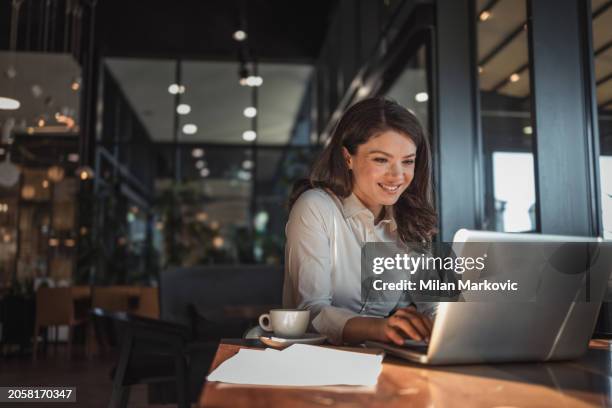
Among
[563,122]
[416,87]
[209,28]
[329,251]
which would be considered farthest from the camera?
[209,28]

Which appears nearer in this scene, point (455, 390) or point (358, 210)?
point (455, 390)

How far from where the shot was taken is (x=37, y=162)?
886cm

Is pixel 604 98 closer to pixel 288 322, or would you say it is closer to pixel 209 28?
pixel 288 322

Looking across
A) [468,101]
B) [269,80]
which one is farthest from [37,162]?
[468,101]

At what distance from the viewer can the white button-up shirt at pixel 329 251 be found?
1.63m

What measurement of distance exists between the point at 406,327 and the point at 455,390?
Answer: 331 mm

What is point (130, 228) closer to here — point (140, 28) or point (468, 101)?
point (140, 28)

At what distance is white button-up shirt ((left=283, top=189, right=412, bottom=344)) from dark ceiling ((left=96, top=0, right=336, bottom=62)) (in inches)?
294

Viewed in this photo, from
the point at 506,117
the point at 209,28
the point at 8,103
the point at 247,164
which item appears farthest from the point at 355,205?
the point at 209,28

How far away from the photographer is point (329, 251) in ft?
5.71

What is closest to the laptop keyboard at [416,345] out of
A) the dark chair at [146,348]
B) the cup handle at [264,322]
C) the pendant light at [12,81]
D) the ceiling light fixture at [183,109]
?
the cup handle at [264,322]

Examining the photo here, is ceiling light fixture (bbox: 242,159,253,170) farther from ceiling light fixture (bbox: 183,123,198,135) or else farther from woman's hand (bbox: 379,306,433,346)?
woman's hand (bbox: 379,306,433,346)

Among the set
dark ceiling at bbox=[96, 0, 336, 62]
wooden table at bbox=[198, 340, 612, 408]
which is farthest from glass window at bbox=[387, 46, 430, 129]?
dark ceiling at bbox=[96, 0, 336, 62]

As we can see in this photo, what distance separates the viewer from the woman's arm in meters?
1.12
